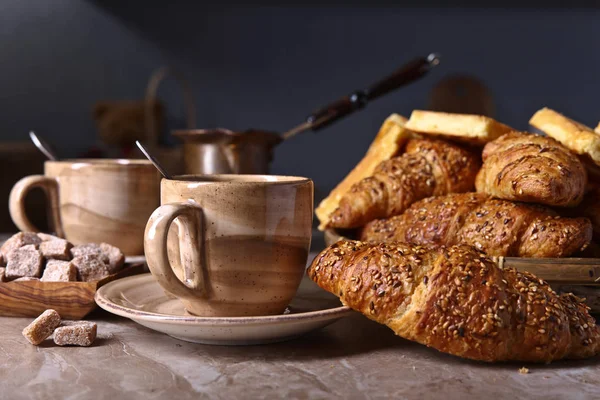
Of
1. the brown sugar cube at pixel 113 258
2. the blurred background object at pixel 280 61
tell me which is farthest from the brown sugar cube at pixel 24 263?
the blurred background object at pixel 280 61

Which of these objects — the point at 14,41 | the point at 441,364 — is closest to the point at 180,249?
the point at 441,364

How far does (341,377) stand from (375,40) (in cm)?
430

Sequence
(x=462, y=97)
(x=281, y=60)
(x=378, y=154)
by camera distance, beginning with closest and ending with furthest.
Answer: (x=378, y=154) → (x=462, y=97) → (x=281, y=60)

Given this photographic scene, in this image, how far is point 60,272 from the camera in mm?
1061

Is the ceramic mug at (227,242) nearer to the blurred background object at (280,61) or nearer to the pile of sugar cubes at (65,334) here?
the pile of sugar cubes at (65,334)

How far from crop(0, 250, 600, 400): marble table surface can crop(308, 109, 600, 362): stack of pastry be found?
40mm

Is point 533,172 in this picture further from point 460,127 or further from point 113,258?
point 113,258

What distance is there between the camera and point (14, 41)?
16.1ft

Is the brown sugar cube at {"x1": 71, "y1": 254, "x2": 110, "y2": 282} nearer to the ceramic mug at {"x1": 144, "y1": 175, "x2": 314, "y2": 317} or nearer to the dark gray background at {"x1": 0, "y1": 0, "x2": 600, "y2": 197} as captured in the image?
the ceramic mug at {"x1": 144, "y1": 175, "x2": 314, "y2": 317}

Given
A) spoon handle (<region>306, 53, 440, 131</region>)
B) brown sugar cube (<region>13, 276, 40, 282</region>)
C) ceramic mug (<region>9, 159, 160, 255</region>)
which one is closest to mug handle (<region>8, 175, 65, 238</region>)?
ceramic mug (<region>9, 159, 160, 255</region>)

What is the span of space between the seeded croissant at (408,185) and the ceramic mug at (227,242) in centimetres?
46

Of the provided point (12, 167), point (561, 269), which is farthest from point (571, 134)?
point (12, 167)

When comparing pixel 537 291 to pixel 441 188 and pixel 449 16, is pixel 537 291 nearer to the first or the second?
pixel 441 188

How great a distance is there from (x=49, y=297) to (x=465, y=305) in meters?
0.61
